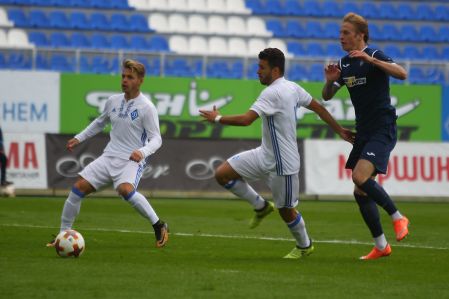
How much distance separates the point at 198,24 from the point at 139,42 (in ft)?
6.70

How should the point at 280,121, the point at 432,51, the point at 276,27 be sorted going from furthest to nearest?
the point at 432,51
the point at 276,27
the point at 280,121

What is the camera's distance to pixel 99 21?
1115 inches

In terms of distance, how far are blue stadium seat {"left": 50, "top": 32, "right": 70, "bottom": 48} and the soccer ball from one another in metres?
18.6

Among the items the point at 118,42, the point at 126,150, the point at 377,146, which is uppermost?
the point at 118,42

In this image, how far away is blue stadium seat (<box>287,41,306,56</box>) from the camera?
29.2m

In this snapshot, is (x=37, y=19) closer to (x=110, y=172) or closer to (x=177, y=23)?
(x=177, y=23)

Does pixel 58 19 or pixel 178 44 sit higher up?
pixel 58 19

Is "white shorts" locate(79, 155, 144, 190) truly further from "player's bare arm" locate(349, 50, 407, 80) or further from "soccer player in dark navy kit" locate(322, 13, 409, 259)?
"player's bare arm" locate(349, 50, 407, 80)

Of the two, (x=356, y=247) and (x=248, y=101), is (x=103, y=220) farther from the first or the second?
(x=248, y=101)

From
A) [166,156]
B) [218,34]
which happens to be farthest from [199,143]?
[218,34]

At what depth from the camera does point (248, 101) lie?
2595cm

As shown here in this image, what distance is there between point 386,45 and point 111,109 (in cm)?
2015

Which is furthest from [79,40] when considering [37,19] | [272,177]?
[272,177]

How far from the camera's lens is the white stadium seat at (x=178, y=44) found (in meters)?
28.3
